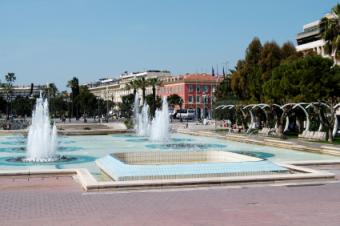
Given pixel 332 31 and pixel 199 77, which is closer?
pixel 332 31

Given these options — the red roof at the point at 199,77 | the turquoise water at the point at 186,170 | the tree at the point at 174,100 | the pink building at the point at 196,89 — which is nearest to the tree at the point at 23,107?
the tree at the point at 174,100

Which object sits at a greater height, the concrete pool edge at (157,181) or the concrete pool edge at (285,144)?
the concrete pool edge at (285,144)

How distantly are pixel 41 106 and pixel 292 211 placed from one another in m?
19.6

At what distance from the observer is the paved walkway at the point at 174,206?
8836 mm

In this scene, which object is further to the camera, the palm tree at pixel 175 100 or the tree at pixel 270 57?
the palm tree at pixel 175 100

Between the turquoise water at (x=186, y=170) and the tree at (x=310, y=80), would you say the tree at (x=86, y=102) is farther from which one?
the turquoise water at (x=186, y=170)

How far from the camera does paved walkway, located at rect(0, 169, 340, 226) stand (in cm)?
884

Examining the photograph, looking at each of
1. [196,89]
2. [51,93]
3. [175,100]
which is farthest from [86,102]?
[196,89]

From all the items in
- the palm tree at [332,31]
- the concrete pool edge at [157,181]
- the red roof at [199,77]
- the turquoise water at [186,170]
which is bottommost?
the concrete pool edge at [157,181]

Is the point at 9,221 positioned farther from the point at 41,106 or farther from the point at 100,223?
the point at 41,106

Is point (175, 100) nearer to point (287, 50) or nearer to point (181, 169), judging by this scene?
point (287, 50)

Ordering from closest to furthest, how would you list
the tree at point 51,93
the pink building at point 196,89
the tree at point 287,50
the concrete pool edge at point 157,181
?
the concrete pool edge at point 157,181 → the tree at point 287,50 → the pink building at point 196,89 → the tree at point 51,93

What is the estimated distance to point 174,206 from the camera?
1023cm

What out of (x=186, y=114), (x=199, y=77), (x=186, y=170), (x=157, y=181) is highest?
(x=199, y=77)
